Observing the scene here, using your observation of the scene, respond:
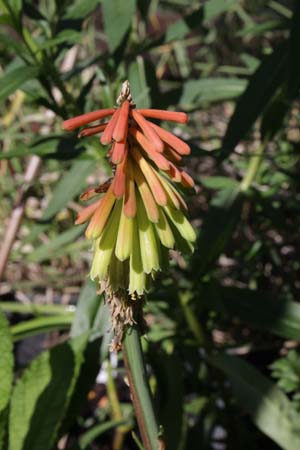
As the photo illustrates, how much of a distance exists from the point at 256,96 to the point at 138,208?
2.21 ft

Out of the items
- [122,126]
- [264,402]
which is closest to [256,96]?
[264,402]

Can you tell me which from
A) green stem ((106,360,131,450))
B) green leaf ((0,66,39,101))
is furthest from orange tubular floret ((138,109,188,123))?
green stem ((106,360,131,450))

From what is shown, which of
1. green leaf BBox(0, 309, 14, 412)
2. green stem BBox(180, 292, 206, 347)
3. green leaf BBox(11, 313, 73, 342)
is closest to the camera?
green leaf BBox(0, 309, 14, 412)

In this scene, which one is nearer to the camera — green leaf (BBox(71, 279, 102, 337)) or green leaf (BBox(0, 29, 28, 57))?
green leaf (BBox(0, 29, 28, 57))

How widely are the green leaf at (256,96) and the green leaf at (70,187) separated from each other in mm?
397

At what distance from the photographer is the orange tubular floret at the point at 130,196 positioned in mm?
694

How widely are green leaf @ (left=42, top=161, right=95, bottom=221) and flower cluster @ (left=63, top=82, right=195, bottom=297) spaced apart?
802 mm

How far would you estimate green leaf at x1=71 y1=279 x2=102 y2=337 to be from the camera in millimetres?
1276

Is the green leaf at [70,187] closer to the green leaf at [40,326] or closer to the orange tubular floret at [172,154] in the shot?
the green leaf at [40,326]

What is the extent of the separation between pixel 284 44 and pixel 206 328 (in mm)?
725

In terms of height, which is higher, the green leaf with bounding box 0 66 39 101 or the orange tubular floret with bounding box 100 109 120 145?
the green leaf with bounding box 0 66 39 101

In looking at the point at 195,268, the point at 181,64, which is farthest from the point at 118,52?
the point at 181,64

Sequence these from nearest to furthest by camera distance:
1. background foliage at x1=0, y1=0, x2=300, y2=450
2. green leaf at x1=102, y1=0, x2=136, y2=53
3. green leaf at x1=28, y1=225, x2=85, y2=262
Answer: background foliage at x1=0, y1=0, x2=300, y2=450 < green leaf at x1=102, y1=0, x2=136, y2=53 < green leaf at x1=28, y1=225, x2=85, y2=262

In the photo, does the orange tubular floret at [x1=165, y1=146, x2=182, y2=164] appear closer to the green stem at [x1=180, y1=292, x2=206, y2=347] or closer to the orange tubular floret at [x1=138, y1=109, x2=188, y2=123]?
the orange tubular floret at [x1=138, y1=109, x2=188, y2=123]
